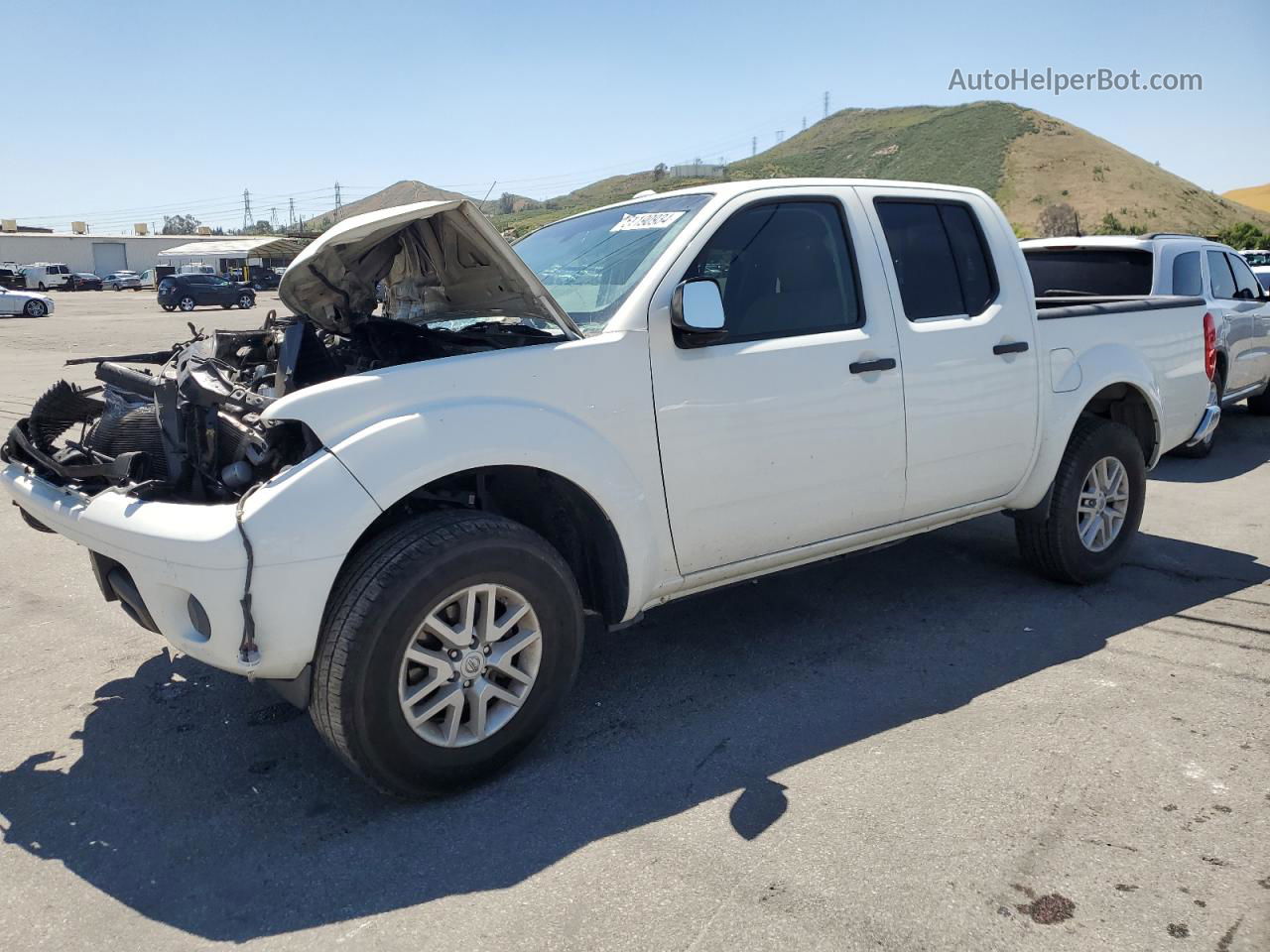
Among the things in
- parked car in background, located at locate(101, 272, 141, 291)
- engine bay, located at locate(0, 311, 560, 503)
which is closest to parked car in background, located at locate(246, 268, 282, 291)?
parked car in background, located at locate(101, 272, 141, 291)

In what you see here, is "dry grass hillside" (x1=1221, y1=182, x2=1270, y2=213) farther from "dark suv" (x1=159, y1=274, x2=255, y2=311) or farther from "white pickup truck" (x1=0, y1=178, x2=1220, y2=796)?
"white pickup truck" (x1=0, y1=178, x2=1220, y2=796)

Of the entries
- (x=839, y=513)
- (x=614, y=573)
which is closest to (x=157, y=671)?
(x=614, y=573)

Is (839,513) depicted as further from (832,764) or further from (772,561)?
(832,764)

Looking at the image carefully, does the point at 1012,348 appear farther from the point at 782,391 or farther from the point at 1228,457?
the point at 1228,457

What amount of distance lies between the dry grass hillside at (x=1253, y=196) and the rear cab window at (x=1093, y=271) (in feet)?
355

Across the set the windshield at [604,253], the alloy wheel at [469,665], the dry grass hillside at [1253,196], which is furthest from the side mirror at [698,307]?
the dry grass hillside at [1253,196]

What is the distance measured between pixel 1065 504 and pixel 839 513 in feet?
5.29

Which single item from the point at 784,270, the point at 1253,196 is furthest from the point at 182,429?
the point at 1253,196

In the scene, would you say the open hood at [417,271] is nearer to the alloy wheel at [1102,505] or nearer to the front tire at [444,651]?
the front tire at [444,651]

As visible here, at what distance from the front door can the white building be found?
7167 cm

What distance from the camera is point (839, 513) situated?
4117mm

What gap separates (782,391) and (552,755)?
5.29ft

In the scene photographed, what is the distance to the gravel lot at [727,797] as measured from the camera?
2656 mm

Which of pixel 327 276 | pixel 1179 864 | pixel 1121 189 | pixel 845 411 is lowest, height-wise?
pixel 1179 864
